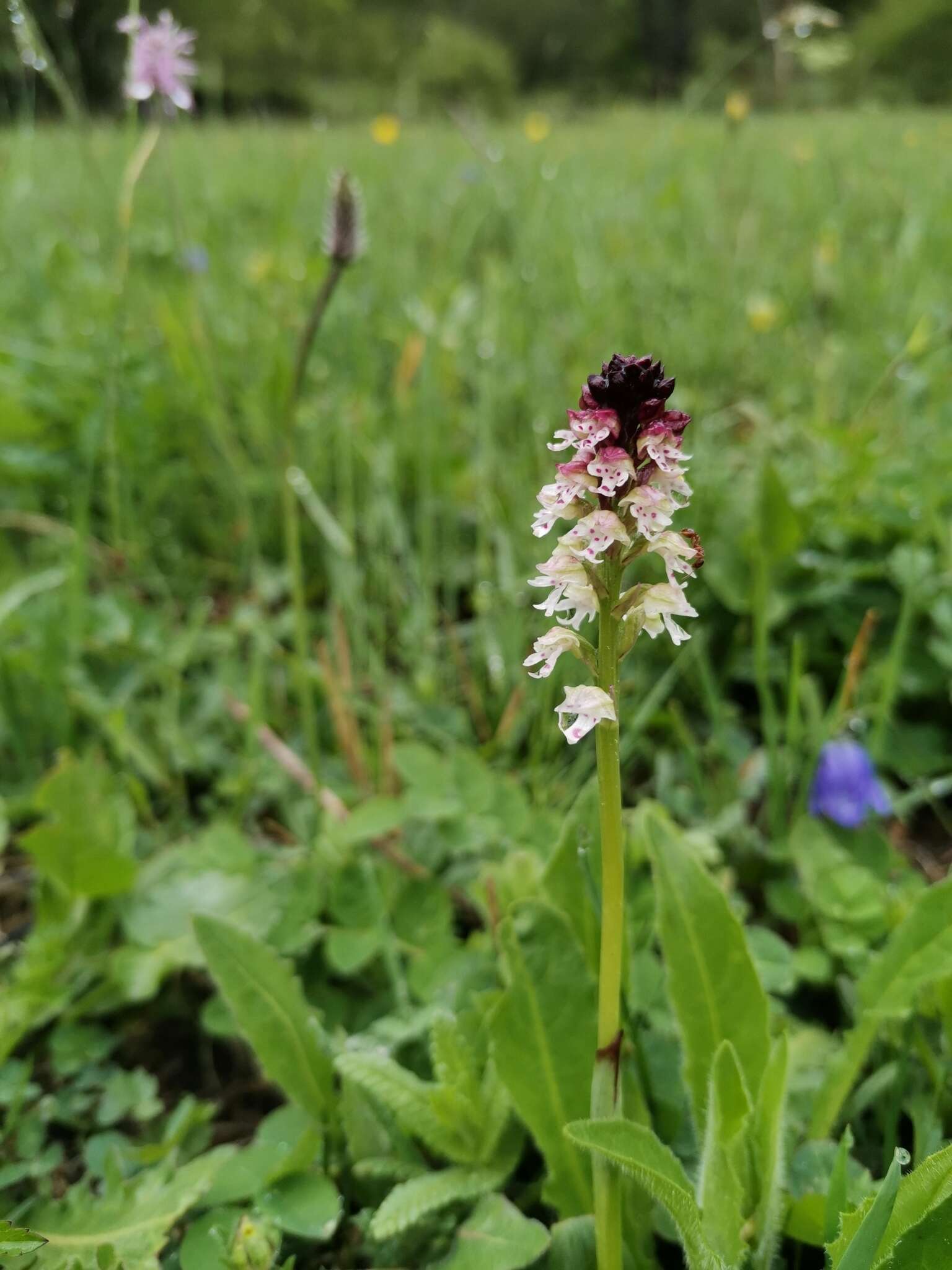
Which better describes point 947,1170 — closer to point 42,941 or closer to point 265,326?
point 42,941

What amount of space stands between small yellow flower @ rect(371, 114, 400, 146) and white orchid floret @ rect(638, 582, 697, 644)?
6.23 m

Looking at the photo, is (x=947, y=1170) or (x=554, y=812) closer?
(x=947, y=1170)

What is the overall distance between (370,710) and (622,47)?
2342cm

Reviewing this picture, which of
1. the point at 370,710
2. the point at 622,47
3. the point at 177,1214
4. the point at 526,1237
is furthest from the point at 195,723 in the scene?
the point at 622,47

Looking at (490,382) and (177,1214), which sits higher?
(490,382)

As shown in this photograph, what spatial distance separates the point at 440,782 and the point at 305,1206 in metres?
0.53

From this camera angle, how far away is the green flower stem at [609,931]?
2.08 ft

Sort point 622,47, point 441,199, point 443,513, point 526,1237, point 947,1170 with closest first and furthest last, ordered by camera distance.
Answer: point 947,1170 < point 526,1237 < point 443,513 < point 441,199 < point 622,47

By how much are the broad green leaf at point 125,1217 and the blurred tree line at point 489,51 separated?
148 centimetres

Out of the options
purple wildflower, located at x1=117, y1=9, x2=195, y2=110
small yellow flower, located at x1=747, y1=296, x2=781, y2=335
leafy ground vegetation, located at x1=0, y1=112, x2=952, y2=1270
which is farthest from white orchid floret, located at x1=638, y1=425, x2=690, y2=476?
small yellow flower, located at x1=747, y1=296, x2=781, y2=335

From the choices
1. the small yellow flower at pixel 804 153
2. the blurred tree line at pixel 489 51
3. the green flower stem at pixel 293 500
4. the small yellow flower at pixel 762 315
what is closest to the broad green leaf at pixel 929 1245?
the green flower stem at pixel 293 500

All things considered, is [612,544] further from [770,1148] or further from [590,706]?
[770,1148]

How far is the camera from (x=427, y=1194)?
0.83 m

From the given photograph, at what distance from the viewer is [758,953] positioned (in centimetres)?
111
